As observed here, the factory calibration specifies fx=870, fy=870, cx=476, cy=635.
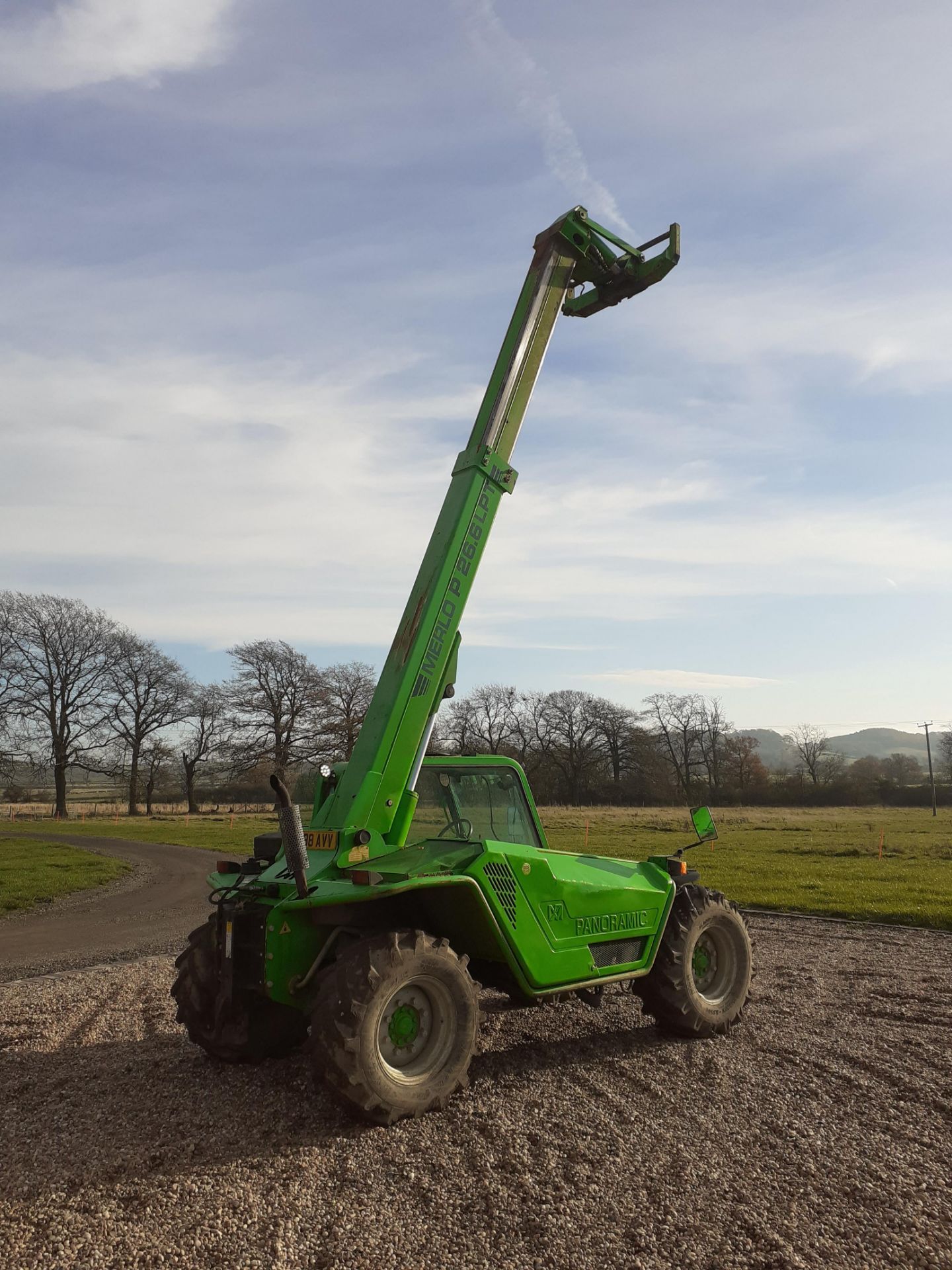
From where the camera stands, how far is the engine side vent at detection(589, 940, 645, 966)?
6488 mm

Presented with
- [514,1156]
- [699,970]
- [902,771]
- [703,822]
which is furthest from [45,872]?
[902,771]

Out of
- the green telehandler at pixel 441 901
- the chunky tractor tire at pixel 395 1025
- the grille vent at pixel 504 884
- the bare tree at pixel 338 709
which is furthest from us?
the bare tree at pixel 338 709

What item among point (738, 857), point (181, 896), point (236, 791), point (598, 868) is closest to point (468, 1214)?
point (598, 868)

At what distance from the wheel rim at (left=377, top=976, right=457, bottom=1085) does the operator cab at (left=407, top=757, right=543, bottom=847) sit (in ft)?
3.87

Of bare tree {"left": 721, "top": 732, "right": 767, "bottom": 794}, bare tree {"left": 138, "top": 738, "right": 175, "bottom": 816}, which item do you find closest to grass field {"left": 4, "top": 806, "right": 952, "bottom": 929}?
bare tree {"left": 138, "top": 738, "right": 175, "bottom": 816}

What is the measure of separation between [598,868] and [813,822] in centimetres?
3981

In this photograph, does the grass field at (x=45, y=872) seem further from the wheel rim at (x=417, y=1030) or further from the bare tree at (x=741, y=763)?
the bare tree at (x=741, y=763)

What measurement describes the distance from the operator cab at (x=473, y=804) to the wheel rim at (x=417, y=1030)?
1180 millimetres

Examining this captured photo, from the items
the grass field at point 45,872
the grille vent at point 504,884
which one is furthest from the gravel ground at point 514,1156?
the grass field at point 45,872

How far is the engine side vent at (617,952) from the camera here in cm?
649

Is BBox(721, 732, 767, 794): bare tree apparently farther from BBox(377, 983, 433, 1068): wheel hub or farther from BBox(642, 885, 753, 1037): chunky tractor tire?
BBox(377, 983, 433, 1068): wheel hub

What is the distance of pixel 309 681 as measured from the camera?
54.6 metres

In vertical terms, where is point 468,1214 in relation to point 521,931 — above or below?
below

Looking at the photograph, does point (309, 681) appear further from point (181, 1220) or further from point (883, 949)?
point (181, 1220)
